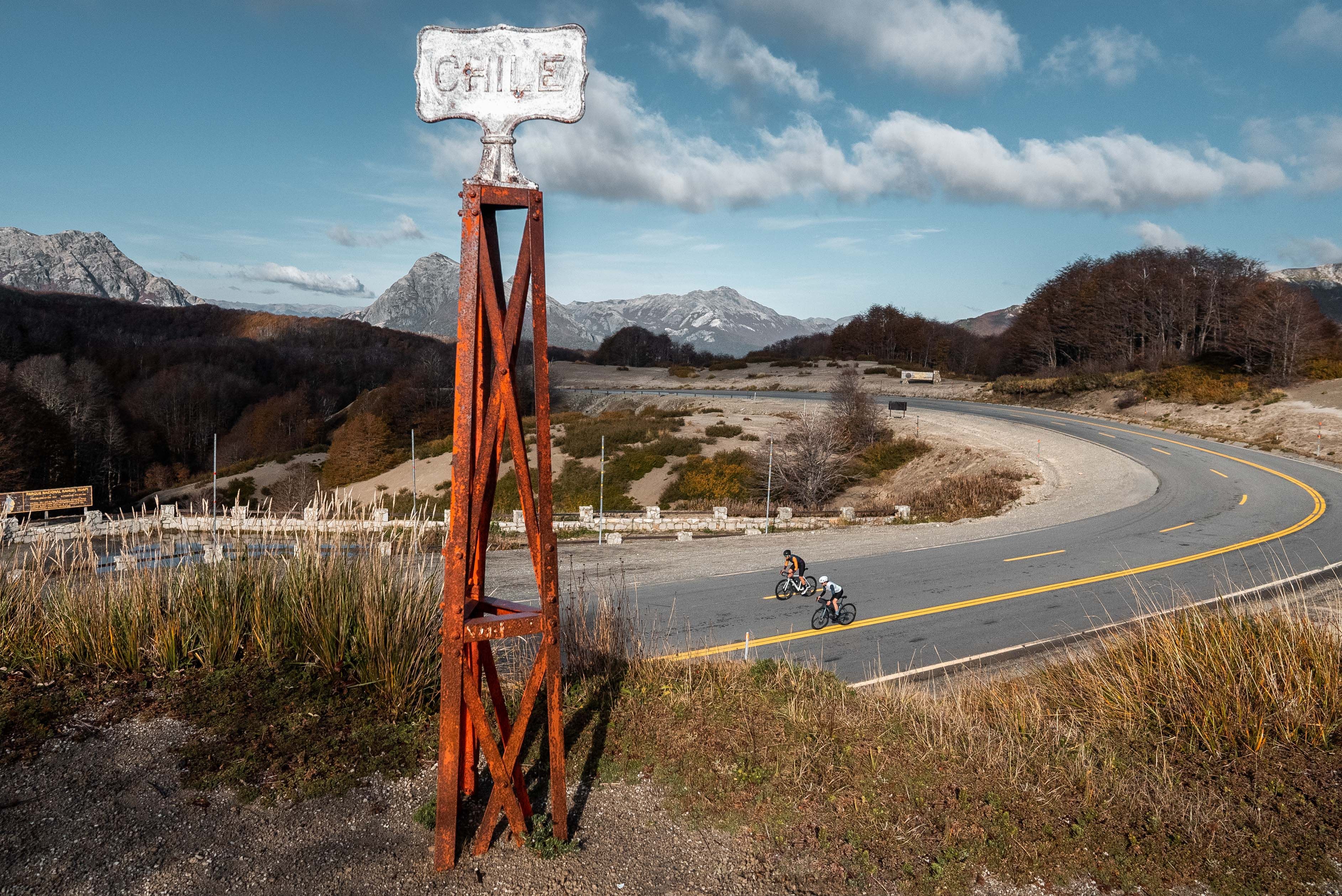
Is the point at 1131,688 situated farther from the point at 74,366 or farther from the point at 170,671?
the point at 74,366

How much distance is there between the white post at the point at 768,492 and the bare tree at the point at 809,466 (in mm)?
658

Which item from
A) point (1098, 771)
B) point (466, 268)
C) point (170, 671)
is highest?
point (466, 268)

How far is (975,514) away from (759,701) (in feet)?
72.4

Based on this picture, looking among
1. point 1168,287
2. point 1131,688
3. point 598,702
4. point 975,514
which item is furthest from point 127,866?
point 1168,287

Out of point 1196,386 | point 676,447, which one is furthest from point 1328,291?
point 676,447

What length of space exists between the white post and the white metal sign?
19734mm

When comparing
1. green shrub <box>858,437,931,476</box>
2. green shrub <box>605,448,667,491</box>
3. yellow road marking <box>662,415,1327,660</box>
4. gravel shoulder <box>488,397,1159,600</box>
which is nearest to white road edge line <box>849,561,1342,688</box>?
yellow road marking <box>662,415,1327,660</box>

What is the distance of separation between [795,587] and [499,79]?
11.5 metres

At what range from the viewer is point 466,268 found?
4023 millimetres

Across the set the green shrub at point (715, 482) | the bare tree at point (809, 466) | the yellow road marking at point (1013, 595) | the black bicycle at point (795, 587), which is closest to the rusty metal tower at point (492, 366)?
the yellow road marking at point (1013, 595)

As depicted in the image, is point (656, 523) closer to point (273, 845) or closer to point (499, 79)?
point (273, 845)

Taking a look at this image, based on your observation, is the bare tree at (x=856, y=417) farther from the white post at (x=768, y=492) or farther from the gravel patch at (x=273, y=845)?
the gravel patch at (x=273, y=845)

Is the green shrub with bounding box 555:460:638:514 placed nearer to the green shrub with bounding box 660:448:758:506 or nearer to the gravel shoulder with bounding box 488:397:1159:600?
the green shrub with bounding box 660:448:758:506

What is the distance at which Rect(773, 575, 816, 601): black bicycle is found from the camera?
13859mm
